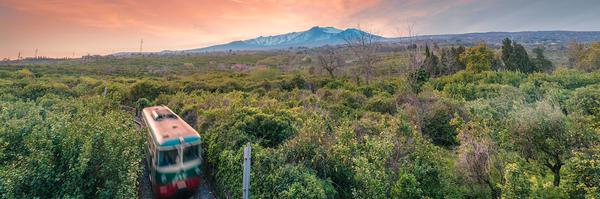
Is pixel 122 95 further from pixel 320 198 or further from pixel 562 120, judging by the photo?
pixel 562 120

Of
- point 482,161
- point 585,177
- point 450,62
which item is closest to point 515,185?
point 585,177

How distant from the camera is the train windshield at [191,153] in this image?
34.6 feet

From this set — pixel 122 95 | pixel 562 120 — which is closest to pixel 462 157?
pixel 562 120

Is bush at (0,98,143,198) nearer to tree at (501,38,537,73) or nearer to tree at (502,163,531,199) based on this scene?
tree at (502,163,531,199)

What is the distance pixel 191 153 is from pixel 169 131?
137cm

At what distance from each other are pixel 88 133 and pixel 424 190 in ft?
34.3

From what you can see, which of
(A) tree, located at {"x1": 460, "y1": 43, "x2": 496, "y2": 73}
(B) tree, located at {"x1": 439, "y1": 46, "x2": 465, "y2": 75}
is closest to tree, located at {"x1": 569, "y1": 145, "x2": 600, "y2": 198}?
(A) tree, located at {"x1": 460, "y1": 43, "x2": 496, "y2": 73}

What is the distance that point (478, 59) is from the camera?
41281 millimetres

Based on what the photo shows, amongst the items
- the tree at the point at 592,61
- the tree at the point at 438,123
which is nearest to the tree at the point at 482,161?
the tree at the point at 438,123

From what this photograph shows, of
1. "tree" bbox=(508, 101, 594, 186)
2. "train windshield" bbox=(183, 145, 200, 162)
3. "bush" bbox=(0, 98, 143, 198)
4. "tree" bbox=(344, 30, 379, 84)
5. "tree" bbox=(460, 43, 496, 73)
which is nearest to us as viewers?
"bush" bbox=(0, 98, 143, 198)

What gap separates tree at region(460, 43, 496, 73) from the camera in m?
40.2

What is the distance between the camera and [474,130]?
9023mm

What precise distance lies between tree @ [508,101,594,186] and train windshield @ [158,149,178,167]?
1109 centimetres

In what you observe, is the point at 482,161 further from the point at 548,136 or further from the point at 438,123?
the point at 438,123
